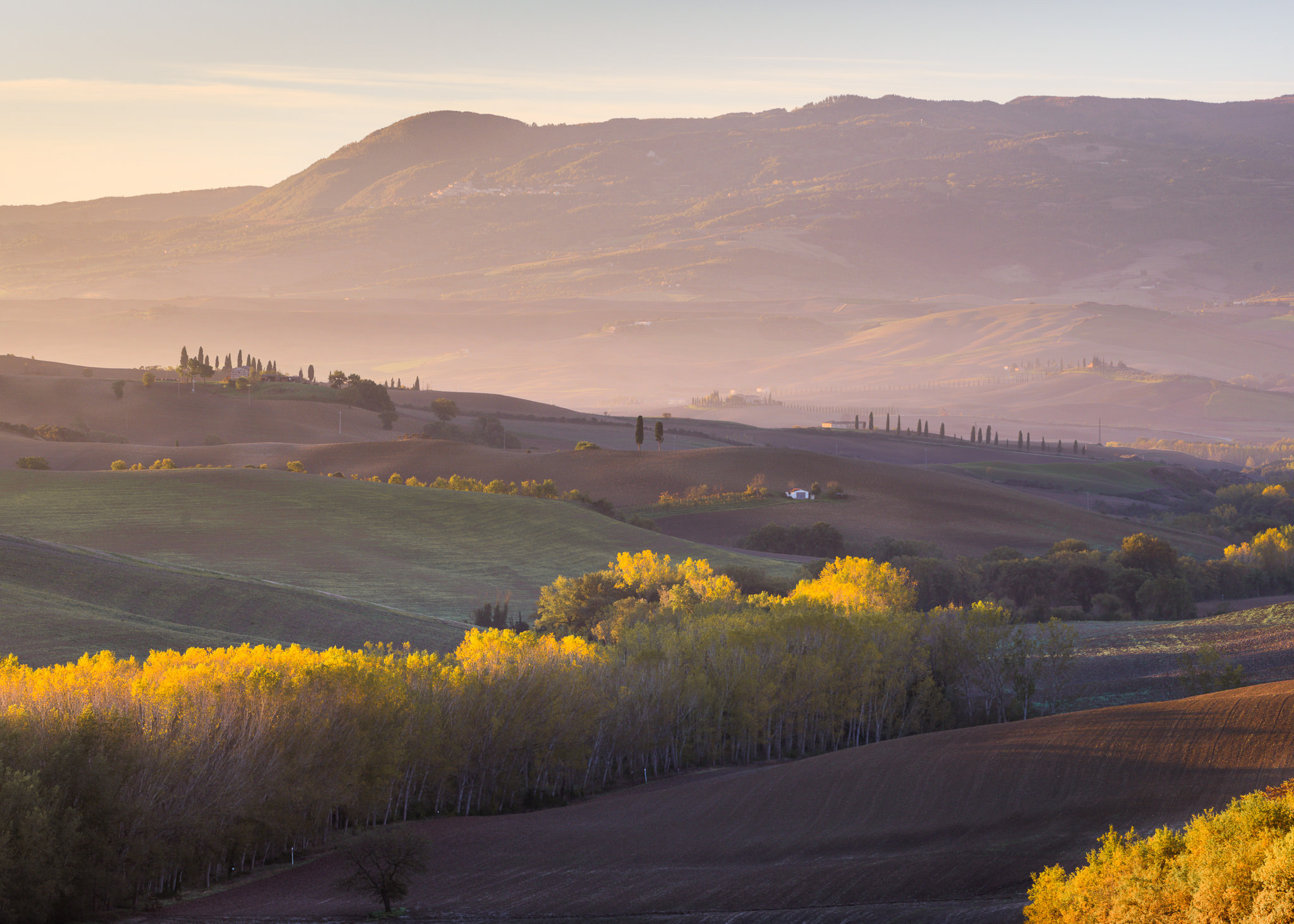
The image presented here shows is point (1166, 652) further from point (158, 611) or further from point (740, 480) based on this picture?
point (740, 480)

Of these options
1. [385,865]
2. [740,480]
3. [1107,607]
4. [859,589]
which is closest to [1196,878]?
[385,865]

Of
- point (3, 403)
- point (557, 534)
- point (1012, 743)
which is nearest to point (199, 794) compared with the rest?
point (1012, 743)

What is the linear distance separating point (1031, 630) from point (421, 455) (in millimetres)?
89123

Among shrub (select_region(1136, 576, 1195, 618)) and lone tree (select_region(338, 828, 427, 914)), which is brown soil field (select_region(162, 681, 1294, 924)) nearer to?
lone tree (select_region(338, 828, 427, 914))

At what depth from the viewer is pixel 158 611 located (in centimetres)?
6000

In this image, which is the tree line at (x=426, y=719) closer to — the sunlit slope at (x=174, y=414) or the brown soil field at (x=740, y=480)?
the brown soil field at (x=740, y=480)

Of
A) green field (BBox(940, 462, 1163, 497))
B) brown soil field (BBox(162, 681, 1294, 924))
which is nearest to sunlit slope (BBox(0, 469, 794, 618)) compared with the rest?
brown soil field (BBox(162, 681, 1294, 924))

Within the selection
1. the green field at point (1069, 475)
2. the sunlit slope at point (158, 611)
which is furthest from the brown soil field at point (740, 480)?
the sunlit slope at point (158, 611)

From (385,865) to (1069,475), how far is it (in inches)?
6254

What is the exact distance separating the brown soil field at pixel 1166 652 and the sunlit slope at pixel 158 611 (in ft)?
97.2

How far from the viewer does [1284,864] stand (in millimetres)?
20766

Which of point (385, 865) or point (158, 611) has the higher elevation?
point (158, 611)

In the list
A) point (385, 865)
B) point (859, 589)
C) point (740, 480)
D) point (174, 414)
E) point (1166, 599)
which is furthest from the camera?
point (174, 414)

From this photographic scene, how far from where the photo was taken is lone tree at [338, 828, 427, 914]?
32.5 metres
